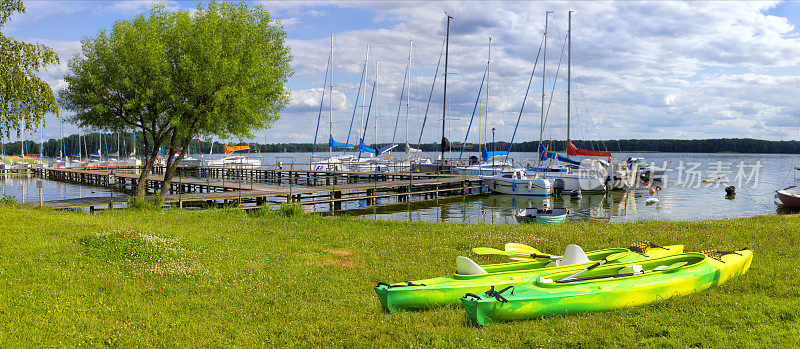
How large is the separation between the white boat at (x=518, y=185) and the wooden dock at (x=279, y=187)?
1612 millimetres

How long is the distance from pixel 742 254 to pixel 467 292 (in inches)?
239

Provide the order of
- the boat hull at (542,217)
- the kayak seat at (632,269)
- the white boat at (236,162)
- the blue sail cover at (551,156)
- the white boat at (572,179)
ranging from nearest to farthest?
the kayak seat at (632,269) → the boat hull at (542,217) → the white boat at (572,179) → the blue sail cover at (551,156) → the white boat at (236,162)

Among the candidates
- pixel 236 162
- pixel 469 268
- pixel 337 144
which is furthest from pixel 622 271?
pixel 236 162

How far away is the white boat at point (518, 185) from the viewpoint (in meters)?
39.9

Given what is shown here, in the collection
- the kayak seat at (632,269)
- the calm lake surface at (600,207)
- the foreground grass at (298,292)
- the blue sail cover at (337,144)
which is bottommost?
the calm lake surface at (600,207)

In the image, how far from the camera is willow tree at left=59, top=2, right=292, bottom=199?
2270 cm

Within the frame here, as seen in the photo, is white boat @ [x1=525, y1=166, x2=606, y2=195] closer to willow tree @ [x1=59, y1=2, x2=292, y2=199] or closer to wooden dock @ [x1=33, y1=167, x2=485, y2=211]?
wooden dock @ [x1=33, y1=167, x2=485, y2=211]

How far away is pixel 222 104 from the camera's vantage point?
956 inches

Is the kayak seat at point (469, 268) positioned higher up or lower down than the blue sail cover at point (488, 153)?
lower down

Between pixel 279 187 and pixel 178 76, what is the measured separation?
12011mm

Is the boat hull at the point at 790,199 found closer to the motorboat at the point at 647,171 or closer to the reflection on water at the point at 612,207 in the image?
the reflection on water at the point at 612,207

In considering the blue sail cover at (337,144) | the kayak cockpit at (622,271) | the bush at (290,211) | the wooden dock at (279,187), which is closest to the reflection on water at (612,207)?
the wooden dock at (279,187)

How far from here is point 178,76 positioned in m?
23.6

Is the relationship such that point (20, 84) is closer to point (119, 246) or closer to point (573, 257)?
point (119, 246)
